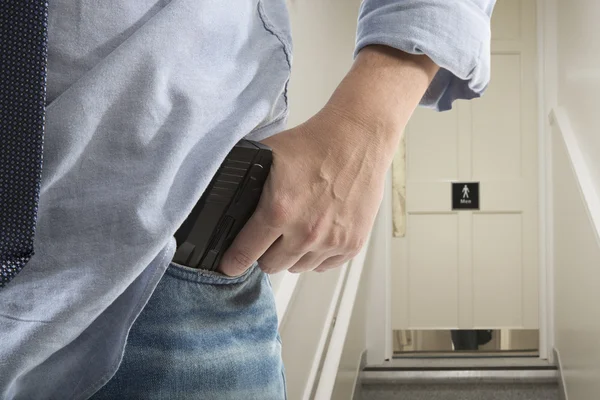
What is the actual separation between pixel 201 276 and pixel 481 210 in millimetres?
3822

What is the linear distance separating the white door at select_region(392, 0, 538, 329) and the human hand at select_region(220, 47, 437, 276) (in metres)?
3.63

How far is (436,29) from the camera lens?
1.89 feet

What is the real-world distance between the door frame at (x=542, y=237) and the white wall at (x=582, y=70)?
0.37 ft

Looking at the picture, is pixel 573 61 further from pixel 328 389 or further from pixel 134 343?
pixel 134 343

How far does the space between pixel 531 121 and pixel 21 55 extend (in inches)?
164

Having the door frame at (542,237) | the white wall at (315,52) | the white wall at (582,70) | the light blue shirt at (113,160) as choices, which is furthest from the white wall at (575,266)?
the light blue shirt at (113,160)

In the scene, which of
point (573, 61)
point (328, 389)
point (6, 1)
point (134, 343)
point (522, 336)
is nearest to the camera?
point (6, 1)

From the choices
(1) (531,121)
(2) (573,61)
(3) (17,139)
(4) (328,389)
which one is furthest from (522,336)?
(3) (17,139)

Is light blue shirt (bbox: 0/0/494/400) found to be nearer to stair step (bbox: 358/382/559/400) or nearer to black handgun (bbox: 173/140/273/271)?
black handgun (bbox: 173/140/273/271)

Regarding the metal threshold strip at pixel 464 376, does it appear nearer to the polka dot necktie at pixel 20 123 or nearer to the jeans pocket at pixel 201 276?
the jeans pocket at pixel 201 276

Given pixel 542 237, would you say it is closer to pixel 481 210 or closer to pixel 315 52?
pixel 481 210

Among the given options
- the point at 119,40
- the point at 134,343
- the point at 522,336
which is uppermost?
the point at 119,40

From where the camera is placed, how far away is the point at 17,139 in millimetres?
311

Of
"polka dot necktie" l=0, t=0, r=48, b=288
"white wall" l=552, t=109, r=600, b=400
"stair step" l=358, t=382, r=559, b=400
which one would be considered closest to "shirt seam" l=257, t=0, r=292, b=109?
"polka dot necktie" l=0, t=0, r=48, b=288
